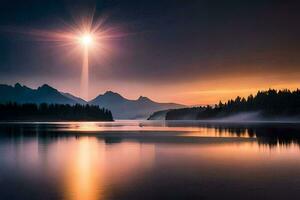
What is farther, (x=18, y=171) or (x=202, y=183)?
(x=18, y=171)

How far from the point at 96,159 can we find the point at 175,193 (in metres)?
20.1

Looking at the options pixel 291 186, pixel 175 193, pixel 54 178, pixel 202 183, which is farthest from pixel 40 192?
pixel 291 186

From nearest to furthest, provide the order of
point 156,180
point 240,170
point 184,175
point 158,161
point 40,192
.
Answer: point 40,192 → point 156,180 → point 184,175 → point 240,170 → point 158,161

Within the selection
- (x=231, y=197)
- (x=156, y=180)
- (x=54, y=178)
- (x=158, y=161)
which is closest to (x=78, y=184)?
(x=54, y=178)

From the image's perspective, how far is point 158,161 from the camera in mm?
39844

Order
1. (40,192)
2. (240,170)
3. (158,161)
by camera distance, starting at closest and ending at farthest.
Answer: (40,192)
(240,170)
(158,161)

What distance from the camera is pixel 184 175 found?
30719mm

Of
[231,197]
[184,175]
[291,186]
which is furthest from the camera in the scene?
[184,175]

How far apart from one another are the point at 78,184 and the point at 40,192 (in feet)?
11.8

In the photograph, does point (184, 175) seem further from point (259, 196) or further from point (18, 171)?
point (18, 171)

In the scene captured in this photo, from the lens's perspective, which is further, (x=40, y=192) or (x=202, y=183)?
(x=202, y=183)

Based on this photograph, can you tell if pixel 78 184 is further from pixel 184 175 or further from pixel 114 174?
pixel 184 175

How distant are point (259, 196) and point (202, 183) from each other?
16.2ft

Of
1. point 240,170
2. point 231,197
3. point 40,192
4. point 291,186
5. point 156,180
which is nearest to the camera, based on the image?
point 231,197
